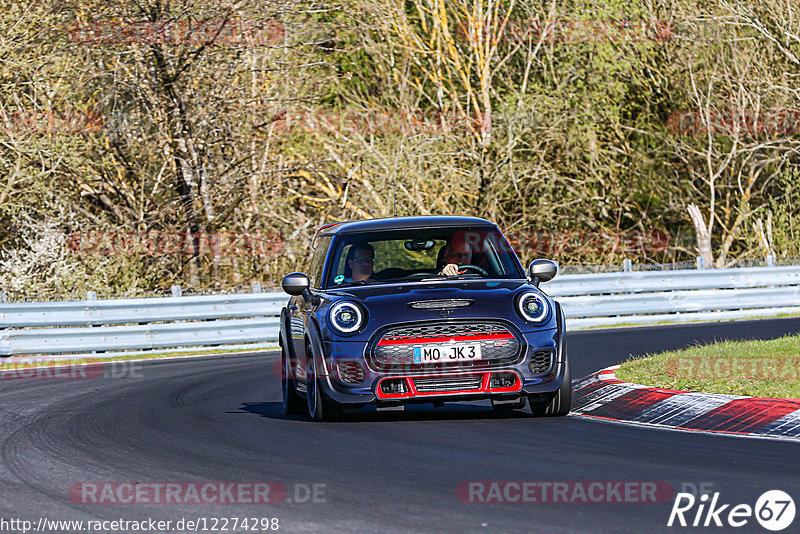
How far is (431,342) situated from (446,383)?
12.8 inches

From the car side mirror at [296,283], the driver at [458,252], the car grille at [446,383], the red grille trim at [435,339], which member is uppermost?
the driver at [458,252]

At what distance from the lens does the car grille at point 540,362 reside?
9664 mm

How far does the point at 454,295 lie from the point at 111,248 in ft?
53.2

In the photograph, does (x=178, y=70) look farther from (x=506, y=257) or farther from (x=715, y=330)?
(x=506, y=257)

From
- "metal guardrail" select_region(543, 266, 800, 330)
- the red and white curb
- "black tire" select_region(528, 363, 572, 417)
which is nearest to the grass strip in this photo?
the red and white curb

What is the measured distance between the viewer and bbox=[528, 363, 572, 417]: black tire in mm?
9961

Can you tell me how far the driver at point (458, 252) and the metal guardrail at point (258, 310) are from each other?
34.6 feet

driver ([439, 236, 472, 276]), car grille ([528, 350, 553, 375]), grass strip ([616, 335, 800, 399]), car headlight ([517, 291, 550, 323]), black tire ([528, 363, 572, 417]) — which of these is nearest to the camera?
car grille ([528, 350, 553, 375])

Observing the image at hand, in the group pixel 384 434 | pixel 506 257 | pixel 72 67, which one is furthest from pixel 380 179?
pixel 384 434

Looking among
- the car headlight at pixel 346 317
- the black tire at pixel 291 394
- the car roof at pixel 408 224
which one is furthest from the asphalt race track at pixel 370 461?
the car roof at pixel 408 224

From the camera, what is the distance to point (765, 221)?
1225 inches

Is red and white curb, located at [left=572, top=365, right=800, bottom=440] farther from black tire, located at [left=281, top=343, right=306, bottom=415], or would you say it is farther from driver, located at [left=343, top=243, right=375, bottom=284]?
black tire, located at [left=281, top=343, right=306, bottom=415]

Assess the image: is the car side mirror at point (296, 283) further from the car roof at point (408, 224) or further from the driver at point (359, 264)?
the car roof at point (408, 224)

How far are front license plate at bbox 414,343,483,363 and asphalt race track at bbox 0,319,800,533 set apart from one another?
52 cm
